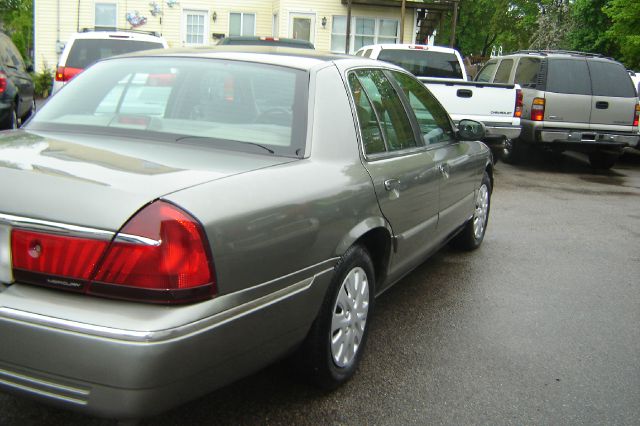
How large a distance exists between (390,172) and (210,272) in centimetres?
161

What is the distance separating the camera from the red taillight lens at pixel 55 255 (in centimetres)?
242

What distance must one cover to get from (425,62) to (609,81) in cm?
314

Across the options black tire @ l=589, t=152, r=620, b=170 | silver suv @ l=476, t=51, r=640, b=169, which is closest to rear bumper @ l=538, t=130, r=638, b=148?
silver suv @ l=476, t=51, r=640, b=169

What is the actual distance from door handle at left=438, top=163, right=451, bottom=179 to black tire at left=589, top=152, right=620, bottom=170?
9.36 m

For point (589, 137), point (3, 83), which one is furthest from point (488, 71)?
point (3, 83)

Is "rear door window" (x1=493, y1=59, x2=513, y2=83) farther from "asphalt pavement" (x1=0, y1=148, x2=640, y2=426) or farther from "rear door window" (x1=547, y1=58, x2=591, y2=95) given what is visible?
"asphalt pavement" (x1=0, y1=148, x2=640, y2=426)

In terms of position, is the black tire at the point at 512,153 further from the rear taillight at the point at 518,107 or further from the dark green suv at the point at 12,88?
the dark green suv at the point at 12,88

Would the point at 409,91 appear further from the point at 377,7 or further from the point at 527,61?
the point at 377,7

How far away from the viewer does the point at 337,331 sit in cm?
344

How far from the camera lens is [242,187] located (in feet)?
8.99

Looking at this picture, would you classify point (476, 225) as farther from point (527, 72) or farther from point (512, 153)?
point (512, 153)

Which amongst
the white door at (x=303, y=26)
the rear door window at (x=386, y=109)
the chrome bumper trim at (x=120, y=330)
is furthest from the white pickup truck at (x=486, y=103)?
the white door at (x=303, y=26)

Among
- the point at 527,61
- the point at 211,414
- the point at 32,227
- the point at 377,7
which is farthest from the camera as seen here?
the point at 377,7

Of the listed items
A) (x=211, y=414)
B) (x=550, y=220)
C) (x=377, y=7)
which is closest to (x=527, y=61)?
(x=550, y=220)
